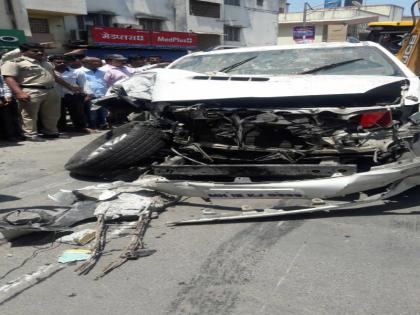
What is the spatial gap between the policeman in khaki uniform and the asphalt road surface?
4380mm

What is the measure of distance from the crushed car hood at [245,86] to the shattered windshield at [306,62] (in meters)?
0.66

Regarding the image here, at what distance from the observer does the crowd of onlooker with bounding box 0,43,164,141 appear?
6.90 m

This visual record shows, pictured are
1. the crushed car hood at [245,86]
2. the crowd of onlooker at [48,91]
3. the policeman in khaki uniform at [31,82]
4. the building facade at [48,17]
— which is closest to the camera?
the crushed car hood at [245,86]

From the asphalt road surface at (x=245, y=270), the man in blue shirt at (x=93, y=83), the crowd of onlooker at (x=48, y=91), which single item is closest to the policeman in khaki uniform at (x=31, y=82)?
the crowd of onlooker at (x=48, y=91)

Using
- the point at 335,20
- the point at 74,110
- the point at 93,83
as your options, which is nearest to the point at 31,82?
the point at 74,110

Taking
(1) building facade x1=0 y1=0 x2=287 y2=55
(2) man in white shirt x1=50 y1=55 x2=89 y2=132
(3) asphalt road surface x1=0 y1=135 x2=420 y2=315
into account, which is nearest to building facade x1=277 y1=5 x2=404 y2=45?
(1) building facade x1=0 y1=0 x2=287 y2=55

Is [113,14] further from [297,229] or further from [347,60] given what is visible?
[297,229]

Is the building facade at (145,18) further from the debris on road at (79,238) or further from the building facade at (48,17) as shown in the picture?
the debris on road at (79,238)

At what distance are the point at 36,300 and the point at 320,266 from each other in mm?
1697

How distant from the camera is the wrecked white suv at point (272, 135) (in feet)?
11.0

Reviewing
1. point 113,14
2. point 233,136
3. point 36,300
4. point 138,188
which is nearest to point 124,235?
point 138,188

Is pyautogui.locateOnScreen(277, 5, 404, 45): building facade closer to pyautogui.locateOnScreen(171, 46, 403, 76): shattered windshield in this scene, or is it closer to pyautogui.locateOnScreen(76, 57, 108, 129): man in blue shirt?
pyautogui.locateOnScreen(76, 57, 108, 129): man in blue shirt

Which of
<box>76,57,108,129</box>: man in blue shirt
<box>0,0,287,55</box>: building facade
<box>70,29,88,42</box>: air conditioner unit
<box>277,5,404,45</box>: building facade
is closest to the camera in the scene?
<box>76,57,108,129</box>: man in blue shirt

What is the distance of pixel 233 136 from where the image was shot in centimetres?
379
